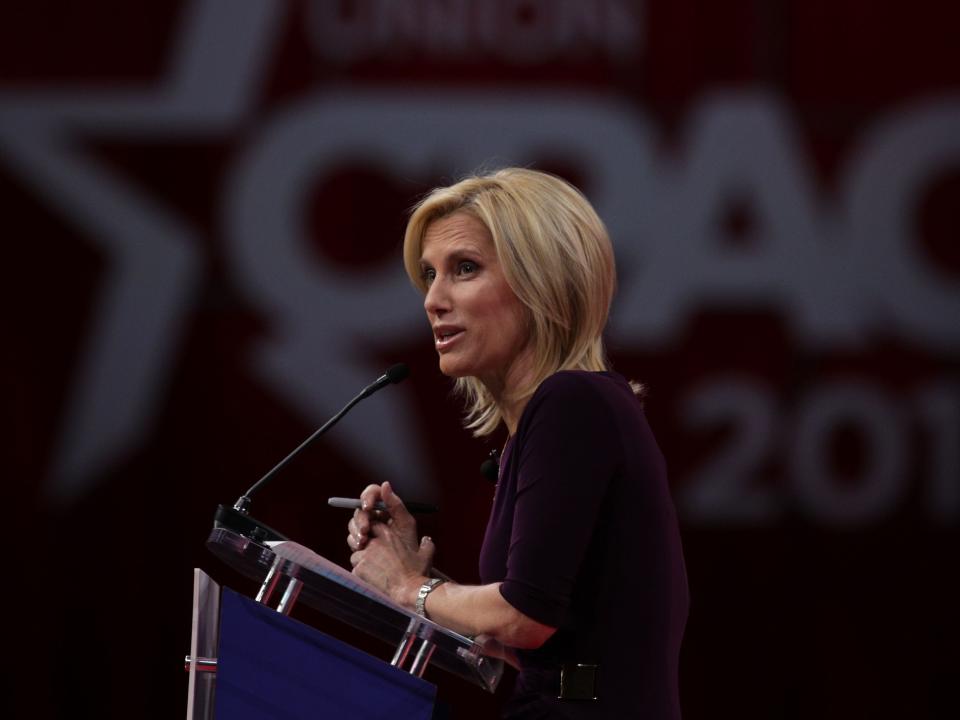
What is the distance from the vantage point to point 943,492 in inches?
151

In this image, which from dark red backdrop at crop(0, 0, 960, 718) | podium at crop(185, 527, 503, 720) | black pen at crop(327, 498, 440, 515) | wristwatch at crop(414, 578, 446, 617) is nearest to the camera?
podium at crop(185, 527, 503, 720)

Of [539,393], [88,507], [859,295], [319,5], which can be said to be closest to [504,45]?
[319,5]

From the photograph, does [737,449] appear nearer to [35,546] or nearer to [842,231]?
[842,231]

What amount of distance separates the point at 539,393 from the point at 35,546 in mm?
2737

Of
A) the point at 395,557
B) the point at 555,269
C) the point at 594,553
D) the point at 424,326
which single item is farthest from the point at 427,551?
the point at 424,326

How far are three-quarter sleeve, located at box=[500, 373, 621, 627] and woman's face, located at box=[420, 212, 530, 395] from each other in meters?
0.21

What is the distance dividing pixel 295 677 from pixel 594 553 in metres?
0.38

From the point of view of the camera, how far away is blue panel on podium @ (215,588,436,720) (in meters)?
1.39

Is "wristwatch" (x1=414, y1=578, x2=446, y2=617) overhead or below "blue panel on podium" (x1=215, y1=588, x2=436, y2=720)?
overhead

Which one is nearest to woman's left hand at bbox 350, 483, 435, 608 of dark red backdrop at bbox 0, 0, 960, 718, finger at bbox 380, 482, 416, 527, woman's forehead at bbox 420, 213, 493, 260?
finger at bbox 380, 482, 416, 527

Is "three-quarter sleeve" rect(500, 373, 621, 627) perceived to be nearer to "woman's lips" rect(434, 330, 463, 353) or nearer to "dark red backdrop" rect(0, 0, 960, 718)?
"woman's lips" rect(434, 330, 463, 353)

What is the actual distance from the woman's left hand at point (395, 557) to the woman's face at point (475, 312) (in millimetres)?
207

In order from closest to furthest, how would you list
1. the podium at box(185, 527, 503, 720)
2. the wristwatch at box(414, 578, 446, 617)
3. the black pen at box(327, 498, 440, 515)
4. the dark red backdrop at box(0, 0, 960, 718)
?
the podium at box(185, 527, 503, 720) → the wristwatch at box(414, 578, 446, 617) → the black pen at box(327, 498, 440, 515) → the dark red backdrop at box(0, 0, 960, 718)

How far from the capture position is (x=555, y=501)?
145 cm
